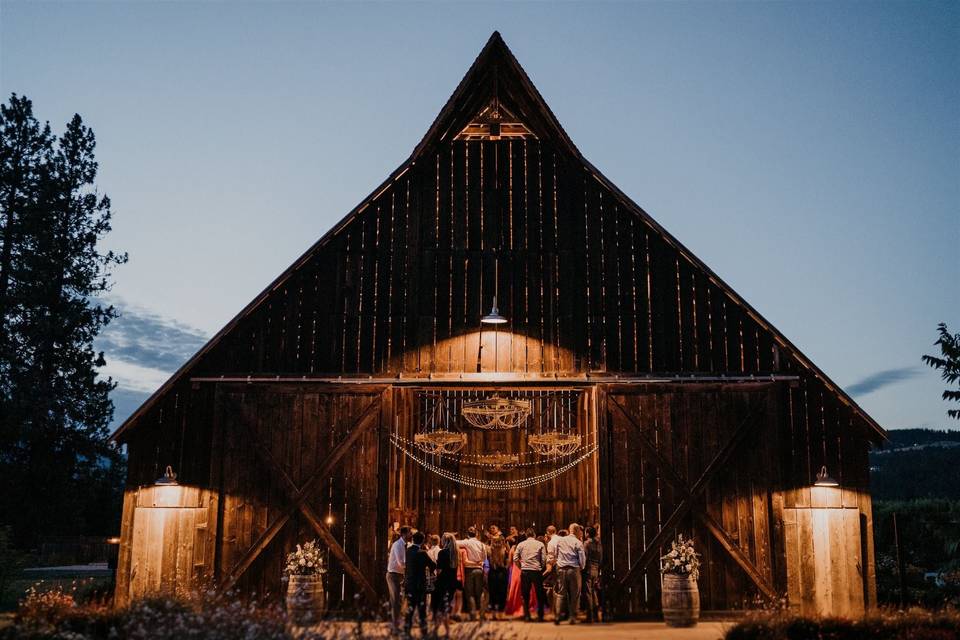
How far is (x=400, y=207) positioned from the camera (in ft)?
57.7

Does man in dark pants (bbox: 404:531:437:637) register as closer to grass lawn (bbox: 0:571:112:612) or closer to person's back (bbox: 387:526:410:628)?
person's back (bbox: 387:526:410:628)

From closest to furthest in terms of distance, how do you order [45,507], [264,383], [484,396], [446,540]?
[446,540] → [264,383] → [484,396] → [45,507]

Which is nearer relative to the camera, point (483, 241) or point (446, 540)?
point (446, 540)

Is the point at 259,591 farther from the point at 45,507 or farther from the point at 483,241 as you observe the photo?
the point at 45,507

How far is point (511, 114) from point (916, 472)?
30869mm

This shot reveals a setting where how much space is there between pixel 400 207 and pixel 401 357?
9.22 feet

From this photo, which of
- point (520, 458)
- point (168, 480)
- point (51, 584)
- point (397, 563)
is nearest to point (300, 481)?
point (168, 480)

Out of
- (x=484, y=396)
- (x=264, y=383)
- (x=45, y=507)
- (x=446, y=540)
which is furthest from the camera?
(x=45, y=507)

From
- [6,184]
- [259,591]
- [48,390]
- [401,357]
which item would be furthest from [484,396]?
[6,184]

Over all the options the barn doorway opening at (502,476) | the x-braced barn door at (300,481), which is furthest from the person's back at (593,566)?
the barn doorway opening at (502,476)

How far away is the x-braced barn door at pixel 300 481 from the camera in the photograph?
16.5 meters

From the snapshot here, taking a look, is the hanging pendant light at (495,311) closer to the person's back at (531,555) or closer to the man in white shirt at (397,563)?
the man in white shirt at (397,563)

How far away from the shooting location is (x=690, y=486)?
16594mm

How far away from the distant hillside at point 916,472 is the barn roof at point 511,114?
2215 centimetres
